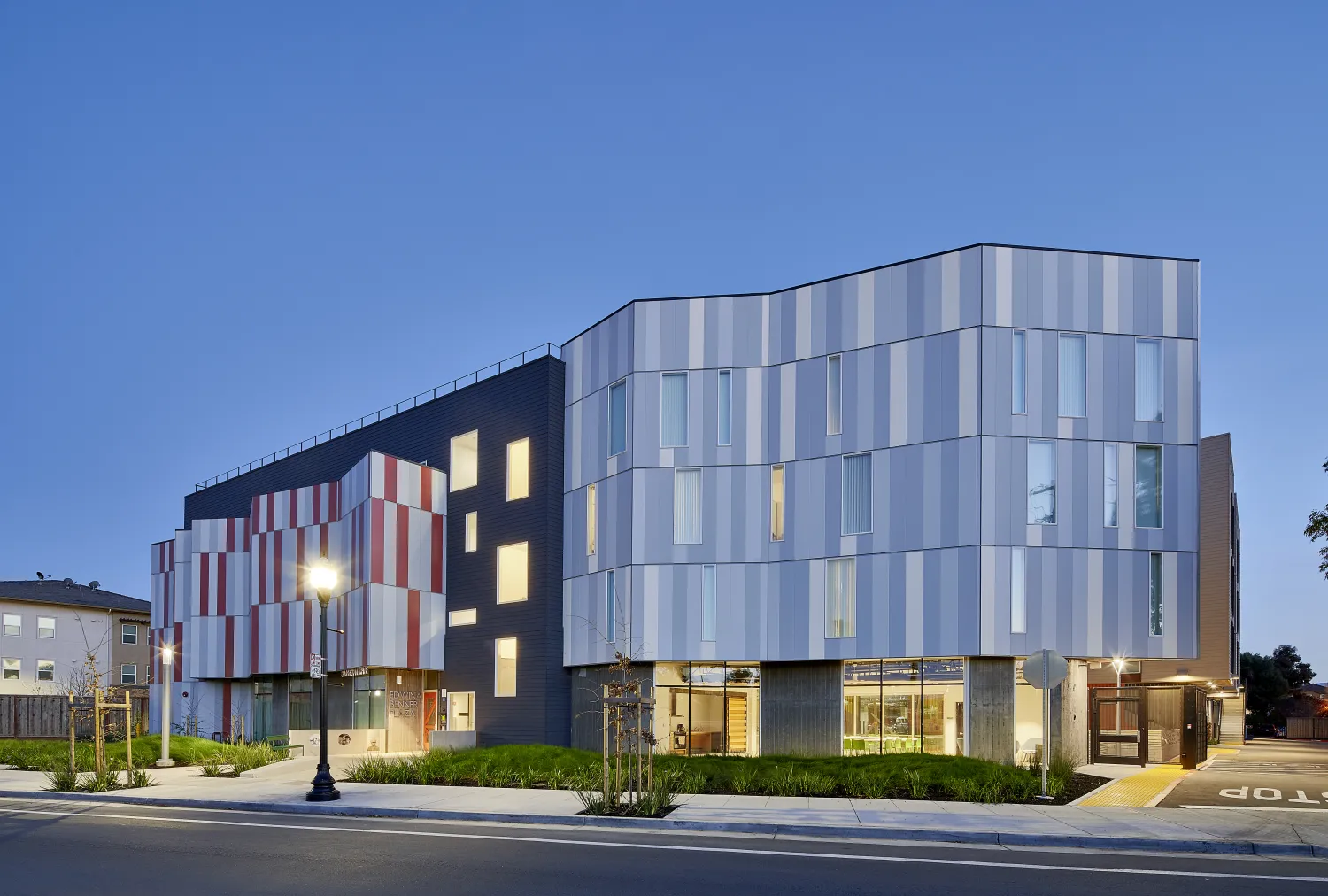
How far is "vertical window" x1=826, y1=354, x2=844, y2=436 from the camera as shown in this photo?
1309 inches

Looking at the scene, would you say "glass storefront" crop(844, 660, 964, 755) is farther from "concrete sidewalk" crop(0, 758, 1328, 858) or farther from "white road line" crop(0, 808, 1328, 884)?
"white road line" crop(0, 808, 1328, 884)

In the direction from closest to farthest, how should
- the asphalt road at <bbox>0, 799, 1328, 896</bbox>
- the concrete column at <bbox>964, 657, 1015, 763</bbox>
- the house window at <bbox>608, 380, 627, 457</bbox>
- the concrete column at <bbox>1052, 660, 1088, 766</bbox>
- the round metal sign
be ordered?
the asphalt road at <bbox>0, 799, 1328, 896</bbox>
the round metal sign
the concrete column at <bbox>964, 657, 1015, 763</bbox>
the concrete column at <bbox>1052, 660, 1088, 766</bbox>
the house window at <bbox>608, 380, 627, 457</bbox>

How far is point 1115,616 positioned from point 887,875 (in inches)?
768

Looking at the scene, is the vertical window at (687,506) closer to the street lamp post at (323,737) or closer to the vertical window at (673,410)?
the vertical window at (673,410)

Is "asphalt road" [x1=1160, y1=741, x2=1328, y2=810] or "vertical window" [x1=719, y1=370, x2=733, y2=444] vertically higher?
"vertical window" [x1=719, y1=370, x2=733, y2=444]

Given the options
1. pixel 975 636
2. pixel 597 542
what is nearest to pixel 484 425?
pixel 597 542

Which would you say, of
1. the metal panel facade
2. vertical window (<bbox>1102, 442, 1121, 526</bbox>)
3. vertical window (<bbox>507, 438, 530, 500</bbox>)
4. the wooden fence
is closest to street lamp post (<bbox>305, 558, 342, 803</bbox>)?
the metal panel facade

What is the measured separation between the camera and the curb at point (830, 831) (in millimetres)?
15891

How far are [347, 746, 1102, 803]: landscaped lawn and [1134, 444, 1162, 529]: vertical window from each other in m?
8.08

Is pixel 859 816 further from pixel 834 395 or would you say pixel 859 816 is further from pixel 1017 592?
pixel 834 395

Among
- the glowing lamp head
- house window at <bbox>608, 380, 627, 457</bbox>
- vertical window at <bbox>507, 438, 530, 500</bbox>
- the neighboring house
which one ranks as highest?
house window at <bbox>608, 380, 627, 457</bbox>

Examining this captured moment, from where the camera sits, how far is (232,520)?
54094 millimetres

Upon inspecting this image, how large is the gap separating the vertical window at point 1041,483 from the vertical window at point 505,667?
19.4 metres

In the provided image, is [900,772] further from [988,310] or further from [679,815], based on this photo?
[988,310]
